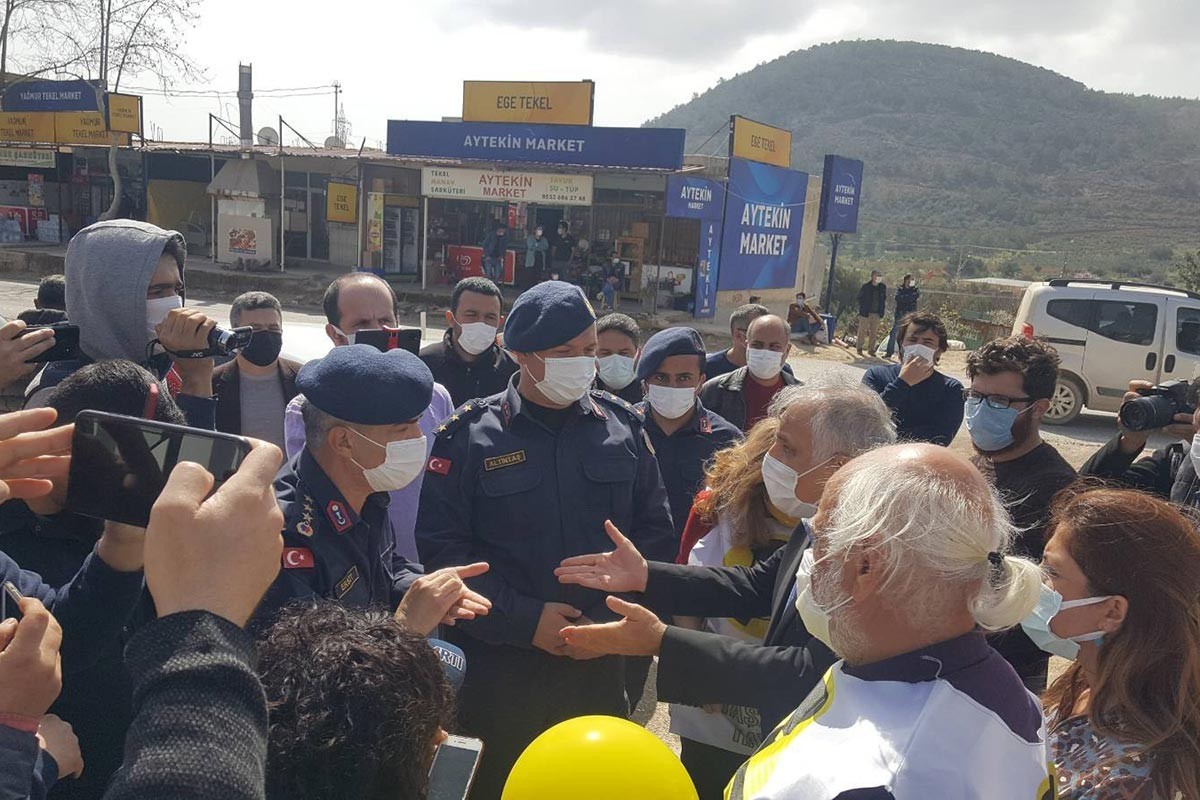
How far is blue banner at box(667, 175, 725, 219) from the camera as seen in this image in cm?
1766

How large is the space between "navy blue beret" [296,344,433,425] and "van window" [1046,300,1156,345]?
11722 millimetres

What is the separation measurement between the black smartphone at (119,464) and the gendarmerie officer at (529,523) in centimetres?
133

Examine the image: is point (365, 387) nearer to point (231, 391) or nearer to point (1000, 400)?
point (231, 391)

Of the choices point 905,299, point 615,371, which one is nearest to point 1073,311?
point 905,299

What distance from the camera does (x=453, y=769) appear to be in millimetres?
1276

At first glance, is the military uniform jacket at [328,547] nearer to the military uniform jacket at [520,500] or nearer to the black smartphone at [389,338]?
the military uniform jacket at [520,500]

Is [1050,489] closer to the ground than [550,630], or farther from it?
farther from it

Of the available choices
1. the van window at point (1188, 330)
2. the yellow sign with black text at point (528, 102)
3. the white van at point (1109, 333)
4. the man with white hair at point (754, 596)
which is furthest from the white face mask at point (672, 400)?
the yellow sign with black text at point (528, 102)

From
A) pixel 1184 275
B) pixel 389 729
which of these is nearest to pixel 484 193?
pixel 389 729

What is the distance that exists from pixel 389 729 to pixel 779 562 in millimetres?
1454

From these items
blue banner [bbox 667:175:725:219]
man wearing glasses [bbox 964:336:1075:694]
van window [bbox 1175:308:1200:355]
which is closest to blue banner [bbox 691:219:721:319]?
blue banner [bbox 667:175:725:219]

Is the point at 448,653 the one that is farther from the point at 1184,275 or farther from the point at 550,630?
the point at 1184,275

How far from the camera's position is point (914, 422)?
4.88 m

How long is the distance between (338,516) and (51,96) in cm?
2890
